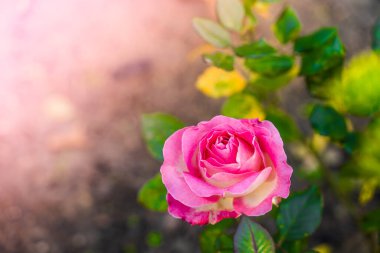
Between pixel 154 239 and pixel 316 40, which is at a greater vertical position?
pixel 316 40

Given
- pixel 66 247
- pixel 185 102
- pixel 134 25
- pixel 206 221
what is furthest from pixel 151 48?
pixel 206 221

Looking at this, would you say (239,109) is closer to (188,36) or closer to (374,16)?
(188,36)

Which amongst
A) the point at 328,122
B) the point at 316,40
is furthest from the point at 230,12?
the point at 328,122

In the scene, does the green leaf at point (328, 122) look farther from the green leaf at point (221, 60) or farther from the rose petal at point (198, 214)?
the rose petal at point (198, 214)

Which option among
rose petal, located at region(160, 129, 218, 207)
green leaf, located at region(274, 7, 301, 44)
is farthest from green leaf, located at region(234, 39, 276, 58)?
rose petal, located at region(160, 129, 218, 207)

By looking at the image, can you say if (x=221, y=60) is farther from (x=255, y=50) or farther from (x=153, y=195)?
(x=153, y=195)

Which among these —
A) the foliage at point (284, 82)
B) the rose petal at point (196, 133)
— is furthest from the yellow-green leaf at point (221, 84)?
the rose petal at point (196, 133)

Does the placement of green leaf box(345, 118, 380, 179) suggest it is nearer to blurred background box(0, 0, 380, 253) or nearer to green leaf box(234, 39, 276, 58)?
green leaf box(234, 39, 276, 58)
